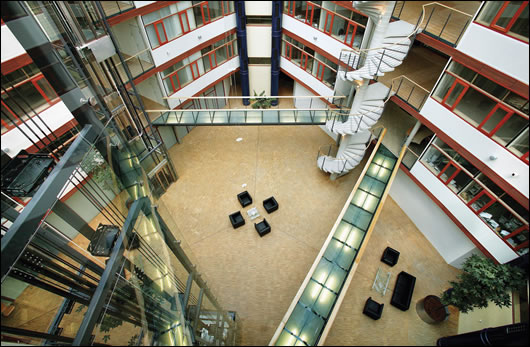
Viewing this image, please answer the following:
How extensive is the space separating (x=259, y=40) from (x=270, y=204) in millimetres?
7892

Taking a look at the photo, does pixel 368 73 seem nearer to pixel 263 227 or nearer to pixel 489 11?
pixel 489 11

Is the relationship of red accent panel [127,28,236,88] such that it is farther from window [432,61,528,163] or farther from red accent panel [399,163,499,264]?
red accent panel [399,163,499,264]

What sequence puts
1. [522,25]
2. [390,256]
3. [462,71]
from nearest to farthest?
[522,25] → [462,71] → [390,256]

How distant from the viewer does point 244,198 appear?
1059 centimetres

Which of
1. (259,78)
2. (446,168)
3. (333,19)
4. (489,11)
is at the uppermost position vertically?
(333,19)

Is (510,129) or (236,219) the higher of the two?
(510,129)

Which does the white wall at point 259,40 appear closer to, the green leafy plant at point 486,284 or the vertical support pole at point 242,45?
the vertical support pole at point 242,45

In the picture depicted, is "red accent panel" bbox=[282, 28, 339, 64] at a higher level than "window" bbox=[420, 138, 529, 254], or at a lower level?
higher

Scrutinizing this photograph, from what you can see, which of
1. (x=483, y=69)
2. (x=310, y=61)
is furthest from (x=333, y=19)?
(x=483, y=69)

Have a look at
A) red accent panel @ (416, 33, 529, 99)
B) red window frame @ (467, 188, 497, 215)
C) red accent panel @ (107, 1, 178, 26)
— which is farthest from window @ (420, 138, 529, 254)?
red accent panel @ (107, 1, 178, 26)

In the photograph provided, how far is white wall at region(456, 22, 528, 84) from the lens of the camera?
5059 mm

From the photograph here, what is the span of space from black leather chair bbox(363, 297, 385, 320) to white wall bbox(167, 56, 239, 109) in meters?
9.80

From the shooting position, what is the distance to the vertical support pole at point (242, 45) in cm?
Answer: 1163

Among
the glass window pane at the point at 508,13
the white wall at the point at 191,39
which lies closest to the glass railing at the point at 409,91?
the glass window pane at the point at 508,13
